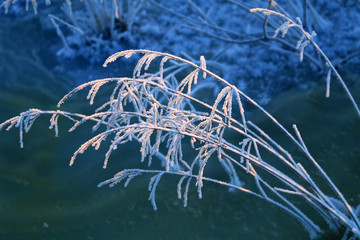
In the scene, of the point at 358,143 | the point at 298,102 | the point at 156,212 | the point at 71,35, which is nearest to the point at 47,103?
the point at 71,35

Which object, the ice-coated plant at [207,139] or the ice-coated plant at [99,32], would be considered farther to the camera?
the ice-coated plant at [99,32]

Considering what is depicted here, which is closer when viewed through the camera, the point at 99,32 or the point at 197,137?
the point at 197,137

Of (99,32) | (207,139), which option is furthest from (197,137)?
(99,32)

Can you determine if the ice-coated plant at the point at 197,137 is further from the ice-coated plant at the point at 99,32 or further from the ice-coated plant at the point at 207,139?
the ice-coated plant at the point at 99,32

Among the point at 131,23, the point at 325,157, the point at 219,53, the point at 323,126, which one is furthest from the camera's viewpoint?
the point at 131,23

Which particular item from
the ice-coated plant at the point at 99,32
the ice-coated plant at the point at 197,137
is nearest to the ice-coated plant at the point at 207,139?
the ice-coated plant at the point at 197,137

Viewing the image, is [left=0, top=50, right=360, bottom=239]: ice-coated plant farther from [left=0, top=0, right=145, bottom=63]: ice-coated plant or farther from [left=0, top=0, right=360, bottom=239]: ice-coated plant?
[left=0, top=0, right=145, bottom=63]: ice-coated plant

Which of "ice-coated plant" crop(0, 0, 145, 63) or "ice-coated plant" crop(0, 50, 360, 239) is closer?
"ice-coated plant" crop(0, 50, 360, 239)

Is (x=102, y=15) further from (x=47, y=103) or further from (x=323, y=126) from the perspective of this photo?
(x=323, y=126)

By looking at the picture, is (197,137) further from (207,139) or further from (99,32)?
(99,32)

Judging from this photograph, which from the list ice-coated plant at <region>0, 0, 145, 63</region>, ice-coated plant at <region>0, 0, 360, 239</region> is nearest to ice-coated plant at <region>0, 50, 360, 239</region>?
ice-coated plant at <region>0, 0, 360, 239</region>

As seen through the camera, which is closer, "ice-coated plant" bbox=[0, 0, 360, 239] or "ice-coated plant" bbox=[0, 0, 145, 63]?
"ice-coated plant" bbox=[0, 0, 360, 239]
